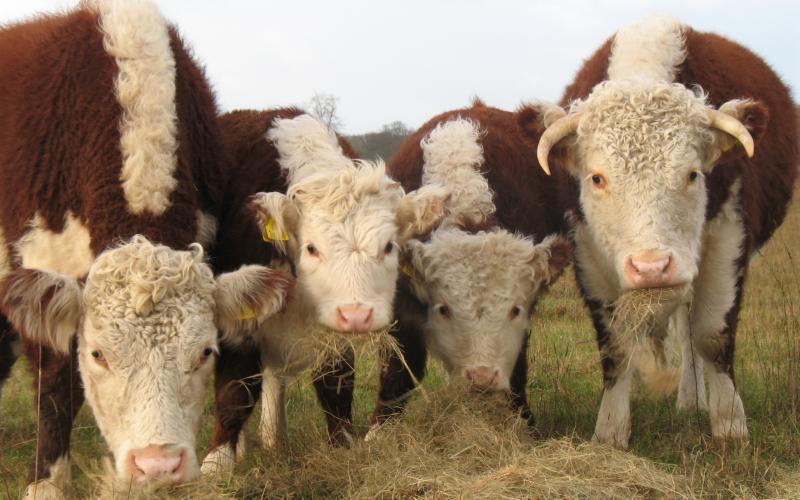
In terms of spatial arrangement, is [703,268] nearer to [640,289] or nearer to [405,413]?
[640,289]

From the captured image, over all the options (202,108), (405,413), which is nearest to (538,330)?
(405,413)

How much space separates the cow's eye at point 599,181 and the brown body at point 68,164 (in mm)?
2220

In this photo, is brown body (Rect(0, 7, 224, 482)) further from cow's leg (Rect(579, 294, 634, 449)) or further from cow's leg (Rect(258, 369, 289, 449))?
cow's leg (Rect(579, 294, 634, 449))

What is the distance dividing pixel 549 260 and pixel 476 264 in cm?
48

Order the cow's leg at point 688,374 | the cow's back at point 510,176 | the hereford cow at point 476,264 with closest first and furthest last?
the hereford cow at point 476,264, the cow's back at point 510,176, the cow's leg at point 688,374

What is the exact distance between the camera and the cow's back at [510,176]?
638 cm

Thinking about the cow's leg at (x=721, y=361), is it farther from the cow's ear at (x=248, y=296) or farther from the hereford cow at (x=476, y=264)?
the cow's ear at (x=248, y=296)

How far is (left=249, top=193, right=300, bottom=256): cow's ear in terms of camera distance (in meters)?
5.14

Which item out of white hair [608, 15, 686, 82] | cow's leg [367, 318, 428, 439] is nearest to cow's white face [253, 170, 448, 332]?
cow's leg [367, 318, 428, 439]

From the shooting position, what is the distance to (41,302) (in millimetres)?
4348

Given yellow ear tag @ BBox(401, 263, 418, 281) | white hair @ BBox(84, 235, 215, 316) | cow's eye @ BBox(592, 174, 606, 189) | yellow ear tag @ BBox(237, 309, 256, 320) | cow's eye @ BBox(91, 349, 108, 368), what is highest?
cow's eye @ BBox(592, 174, 606, 189)

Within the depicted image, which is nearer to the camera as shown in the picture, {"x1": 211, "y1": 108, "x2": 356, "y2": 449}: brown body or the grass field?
the grass field

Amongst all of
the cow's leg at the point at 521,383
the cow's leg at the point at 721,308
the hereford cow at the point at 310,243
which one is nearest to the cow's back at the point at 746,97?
the cow's leg at the point at 721,308

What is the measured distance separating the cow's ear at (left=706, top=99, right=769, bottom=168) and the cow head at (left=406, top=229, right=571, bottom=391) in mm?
1054
